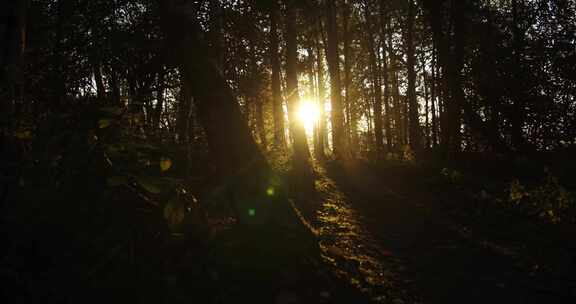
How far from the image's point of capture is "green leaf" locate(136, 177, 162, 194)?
203 cm

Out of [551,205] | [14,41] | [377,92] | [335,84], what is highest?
[377,92]

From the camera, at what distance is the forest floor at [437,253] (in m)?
4.10

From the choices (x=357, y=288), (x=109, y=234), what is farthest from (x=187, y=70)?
(x=357, y=288)

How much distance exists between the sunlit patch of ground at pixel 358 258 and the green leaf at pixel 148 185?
8.84 ft

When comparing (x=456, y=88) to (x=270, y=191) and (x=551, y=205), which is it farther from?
(x=270, y=191)

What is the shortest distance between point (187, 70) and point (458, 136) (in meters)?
13.2

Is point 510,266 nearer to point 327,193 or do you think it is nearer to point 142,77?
point 327,193

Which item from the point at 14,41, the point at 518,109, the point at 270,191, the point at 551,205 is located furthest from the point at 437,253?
the point at 518,109

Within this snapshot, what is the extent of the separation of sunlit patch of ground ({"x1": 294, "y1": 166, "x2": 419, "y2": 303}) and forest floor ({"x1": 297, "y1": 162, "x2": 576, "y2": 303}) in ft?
0.04

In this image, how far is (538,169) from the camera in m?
11.6

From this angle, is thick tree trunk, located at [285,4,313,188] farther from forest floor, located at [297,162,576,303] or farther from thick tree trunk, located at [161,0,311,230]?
thick tree trunk, located at [161,0,311,230]

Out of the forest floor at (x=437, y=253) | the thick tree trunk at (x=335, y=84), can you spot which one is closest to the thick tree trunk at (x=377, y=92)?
the thick tree trunk at (x=335, y=84)

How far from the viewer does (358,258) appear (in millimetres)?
5066

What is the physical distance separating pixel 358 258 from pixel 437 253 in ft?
4.54
